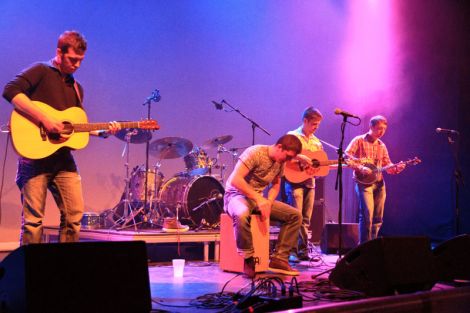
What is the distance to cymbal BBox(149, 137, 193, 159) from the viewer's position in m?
8.20

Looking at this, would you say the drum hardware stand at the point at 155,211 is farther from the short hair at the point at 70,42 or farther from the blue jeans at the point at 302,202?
the short hair at the point at 70,42

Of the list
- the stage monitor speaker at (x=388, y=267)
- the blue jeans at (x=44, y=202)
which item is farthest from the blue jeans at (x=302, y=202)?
the blue jeans at (x=44, y=202)

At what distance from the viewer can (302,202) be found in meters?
7.66

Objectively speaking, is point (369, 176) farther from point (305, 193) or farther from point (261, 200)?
point (261, 200)

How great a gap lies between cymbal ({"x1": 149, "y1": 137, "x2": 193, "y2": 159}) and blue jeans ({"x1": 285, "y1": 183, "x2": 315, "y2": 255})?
5.52 ft

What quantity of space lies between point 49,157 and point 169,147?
12.7 feet

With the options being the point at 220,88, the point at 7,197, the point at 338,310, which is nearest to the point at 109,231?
the point at 7,197

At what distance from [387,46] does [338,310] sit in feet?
30.7

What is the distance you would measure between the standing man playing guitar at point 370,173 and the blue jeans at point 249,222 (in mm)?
2134

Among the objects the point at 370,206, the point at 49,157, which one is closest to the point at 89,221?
the point at 49,157

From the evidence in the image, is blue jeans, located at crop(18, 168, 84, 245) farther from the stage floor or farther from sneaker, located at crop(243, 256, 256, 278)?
sneaker, located at crop(243, 256, 256, 278)

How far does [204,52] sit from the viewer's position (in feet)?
33.3

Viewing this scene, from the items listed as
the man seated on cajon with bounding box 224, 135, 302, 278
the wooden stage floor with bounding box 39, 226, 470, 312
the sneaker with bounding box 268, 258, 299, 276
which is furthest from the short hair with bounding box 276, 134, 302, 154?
the wooden stage floor with bounding box 39, 226, 470, 312

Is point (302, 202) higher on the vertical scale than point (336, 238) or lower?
higher
